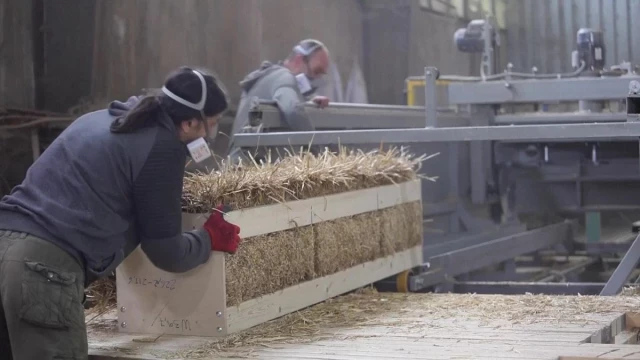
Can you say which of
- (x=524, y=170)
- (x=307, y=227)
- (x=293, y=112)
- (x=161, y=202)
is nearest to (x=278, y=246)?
(x=307, y=227)

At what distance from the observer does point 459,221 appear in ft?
25.0

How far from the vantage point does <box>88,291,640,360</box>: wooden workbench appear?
2.95 metres

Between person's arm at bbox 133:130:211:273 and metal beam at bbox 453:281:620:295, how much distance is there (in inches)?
102

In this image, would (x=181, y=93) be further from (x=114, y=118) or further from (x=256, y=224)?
(x=256, y=224)

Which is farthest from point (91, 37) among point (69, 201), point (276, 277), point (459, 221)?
point (69, 201)

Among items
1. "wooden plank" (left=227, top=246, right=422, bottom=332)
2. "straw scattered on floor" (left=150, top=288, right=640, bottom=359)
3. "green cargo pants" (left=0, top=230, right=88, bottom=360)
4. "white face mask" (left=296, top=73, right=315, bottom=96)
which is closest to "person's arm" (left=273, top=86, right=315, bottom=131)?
"white face mask" (left=296, top=73, right=315, bottom=96)

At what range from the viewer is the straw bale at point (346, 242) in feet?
12.9

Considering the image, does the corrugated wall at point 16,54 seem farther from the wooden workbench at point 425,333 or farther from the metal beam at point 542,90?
the metal beam at point 542,90

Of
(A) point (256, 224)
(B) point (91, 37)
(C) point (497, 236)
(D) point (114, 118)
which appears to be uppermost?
(B) point (91, 37)

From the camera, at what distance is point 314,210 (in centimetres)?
385

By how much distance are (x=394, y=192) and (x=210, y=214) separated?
1.43m

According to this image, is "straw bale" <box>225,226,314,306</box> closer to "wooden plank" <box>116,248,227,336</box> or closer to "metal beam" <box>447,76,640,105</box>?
"wooden plank" <box>116,248,227,336</box>

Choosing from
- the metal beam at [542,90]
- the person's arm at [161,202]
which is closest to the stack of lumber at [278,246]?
the person's arm at [161,202]

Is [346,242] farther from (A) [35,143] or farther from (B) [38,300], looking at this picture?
(A) [35,143]
